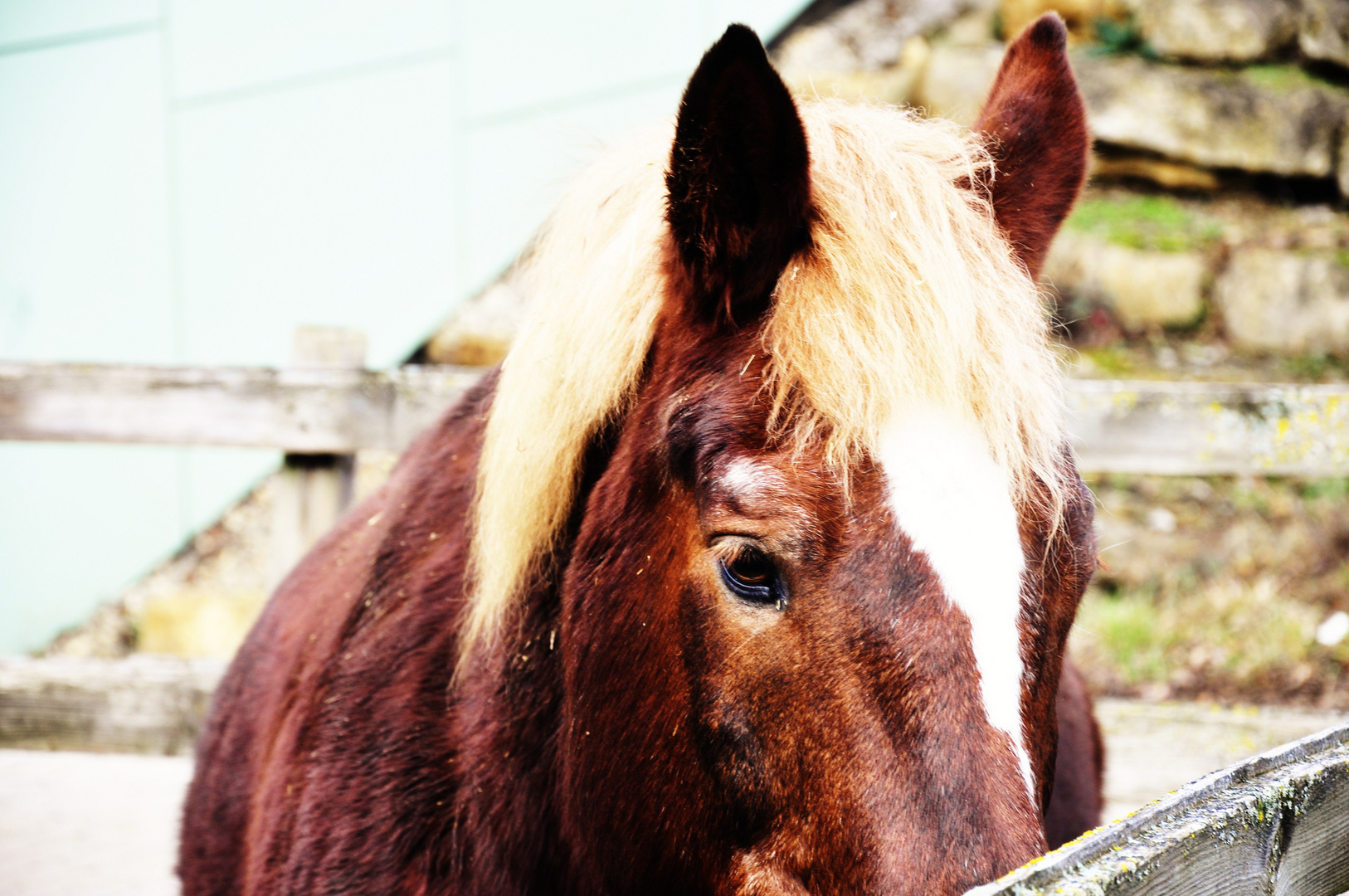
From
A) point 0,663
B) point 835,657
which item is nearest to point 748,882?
point 835,657

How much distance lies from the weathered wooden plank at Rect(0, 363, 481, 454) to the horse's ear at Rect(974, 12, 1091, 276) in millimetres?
1916

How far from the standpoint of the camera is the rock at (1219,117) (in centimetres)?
662

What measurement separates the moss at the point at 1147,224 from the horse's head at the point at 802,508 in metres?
5.59

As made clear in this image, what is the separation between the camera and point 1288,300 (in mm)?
6270

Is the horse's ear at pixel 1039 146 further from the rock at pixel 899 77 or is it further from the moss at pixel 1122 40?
the moss at pixel 1122 40

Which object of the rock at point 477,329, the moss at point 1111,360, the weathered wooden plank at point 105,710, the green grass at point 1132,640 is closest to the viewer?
the weathered wooden plank at point 105,710

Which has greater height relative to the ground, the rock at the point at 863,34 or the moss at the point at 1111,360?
the rock at the point at 863,34

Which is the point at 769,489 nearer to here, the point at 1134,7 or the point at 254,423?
the point at 254,423

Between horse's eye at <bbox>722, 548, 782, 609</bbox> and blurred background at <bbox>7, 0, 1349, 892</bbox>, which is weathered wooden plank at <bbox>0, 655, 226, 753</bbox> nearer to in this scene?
blurred background at <bbox>7, 0, 1349, 892</bbox>

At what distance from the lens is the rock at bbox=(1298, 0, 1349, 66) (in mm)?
6875

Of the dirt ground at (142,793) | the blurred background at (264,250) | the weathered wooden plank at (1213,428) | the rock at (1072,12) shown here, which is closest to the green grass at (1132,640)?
the blurred background at (264,250)

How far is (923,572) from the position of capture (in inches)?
41.7

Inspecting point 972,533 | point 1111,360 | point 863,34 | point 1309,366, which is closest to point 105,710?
point 972,533

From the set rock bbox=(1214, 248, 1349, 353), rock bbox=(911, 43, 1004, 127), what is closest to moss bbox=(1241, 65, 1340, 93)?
rock bbox=(1214, 248, 1349, 353)
